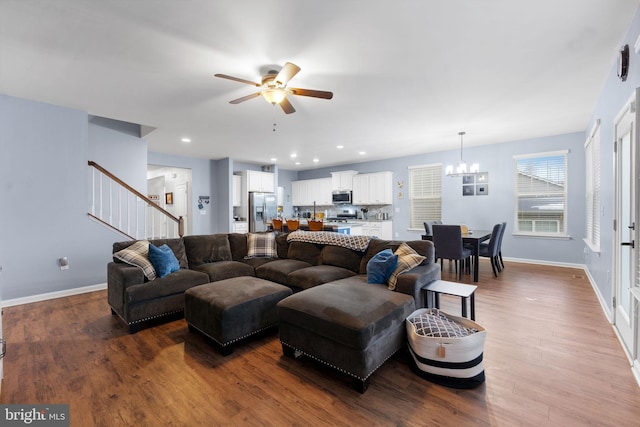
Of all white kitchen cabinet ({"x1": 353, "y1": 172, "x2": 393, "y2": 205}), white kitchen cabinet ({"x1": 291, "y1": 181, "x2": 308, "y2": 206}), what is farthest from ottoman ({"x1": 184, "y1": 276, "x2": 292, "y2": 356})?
white kitchen cabinet ({"x1": 291, "y1": 181, "x2": 308, "y2": 206})

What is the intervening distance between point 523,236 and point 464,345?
5.44 meters

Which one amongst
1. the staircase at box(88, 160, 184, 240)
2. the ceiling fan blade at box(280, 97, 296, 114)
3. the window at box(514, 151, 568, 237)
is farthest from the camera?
the window at box(514, 151, 568, 237)

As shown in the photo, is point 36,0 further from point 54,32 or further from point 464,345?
point 464,345

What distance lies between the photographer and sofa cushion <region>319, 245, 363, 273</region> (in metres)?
3.44

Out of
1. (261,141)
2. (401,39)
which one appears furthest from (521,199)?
(261,141)

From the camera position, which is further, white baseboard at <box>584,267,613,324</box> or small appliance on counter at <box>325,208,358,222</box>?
small appliance on counter at <box>325,208,358,222</box>

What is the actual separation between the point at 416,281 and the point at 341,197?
6289 mm

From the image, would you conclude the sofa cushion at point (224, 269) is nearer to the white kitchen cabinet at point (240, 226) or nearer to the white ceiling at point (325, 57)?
the white ceiling at point (325, 57)

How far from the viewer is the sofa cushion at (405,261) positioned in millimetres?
2635

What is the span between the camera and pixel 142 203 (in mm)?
5117

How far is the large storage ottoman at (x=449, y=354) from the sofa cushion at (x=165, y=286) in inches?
97.5

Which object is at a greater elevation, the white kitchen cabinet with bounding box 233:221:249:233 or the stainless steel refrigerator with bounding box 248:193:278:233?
the stainless steel refrigerator with bounding box 248:193:278:233

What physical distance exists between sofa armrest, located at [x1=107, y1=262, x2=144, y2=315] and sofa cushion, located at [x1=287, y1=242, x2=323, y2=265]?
185 centimetres

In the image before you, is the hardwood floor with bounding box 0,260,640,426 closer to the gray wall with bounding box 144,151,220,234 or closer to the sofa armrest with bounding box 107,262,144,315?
the sofa armrest with bounding box 107,262,144,315
